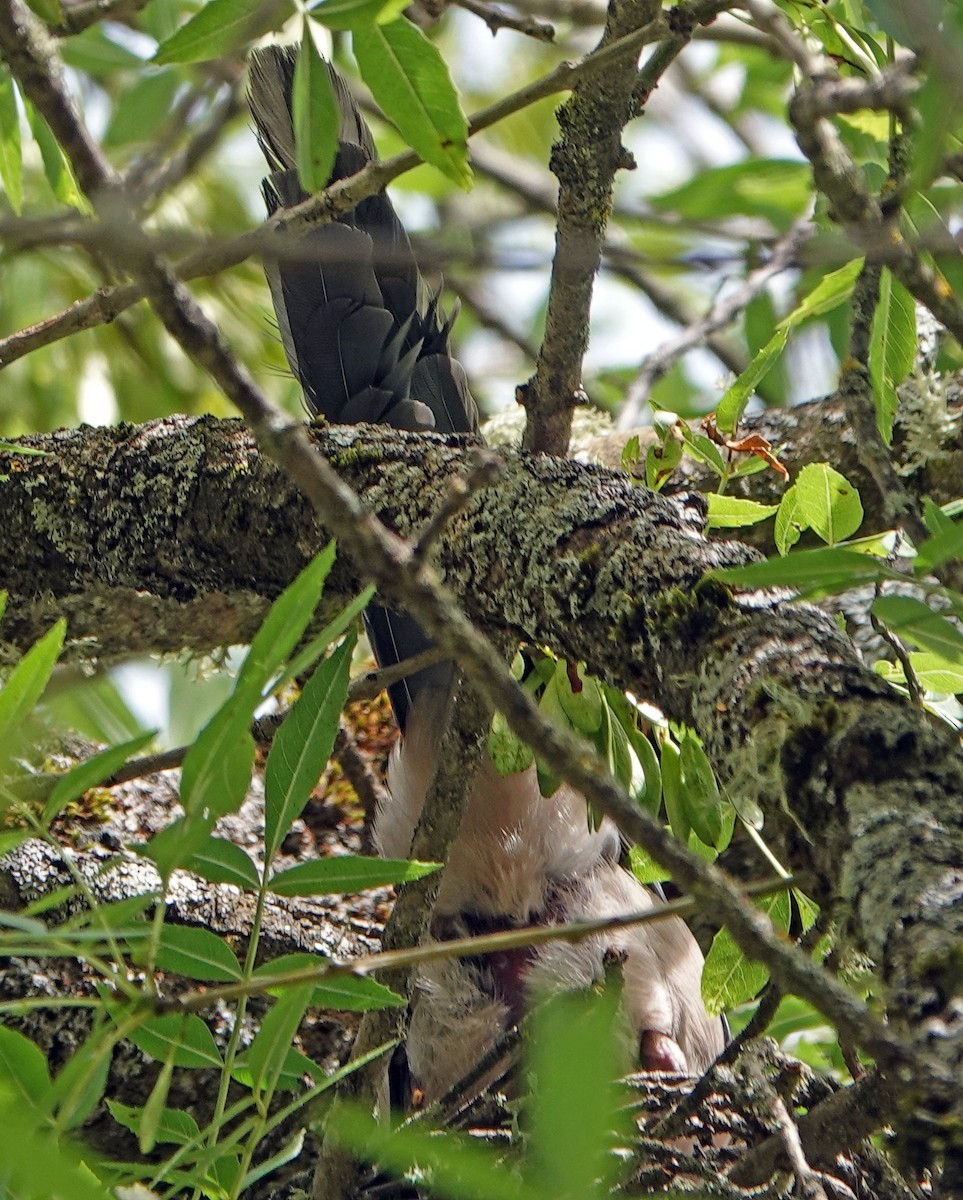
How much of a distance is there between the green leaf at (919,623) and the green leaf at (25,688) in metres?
0.63

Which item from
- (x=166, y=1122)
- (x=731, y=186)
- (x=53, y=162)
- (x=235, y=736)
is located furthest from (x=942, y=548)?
(x=731, y=186)

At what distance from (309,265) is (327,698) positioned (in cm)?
80

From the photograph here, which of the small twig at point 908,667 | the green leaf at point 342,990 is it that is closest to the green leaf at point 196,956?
the green leaf at point 342,990

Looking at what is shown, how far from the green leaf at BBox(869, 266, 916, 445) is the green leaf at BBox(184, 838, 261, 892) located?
74 centimetres

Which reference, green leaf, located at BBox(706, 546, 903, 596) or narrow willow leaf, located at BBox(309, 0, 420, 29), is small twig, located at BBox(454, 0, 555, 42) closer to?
narrow willow leaf, located at BBox(309, 0, 420, 29)

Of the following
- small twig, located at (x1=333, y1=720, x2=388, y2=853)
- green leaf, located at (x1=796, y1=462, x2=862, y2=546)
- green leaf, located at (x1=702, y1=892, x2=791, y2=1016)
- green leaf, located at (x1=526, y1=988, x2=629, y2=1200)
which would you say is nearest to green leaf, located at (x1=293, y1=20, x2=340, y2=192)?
green leaf, located at (x1=796, y1=462, x2=862, y2=546)

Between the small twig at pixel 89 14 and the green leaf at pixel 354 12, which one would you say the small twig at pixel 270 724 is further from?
the small twig at pixel 89 14

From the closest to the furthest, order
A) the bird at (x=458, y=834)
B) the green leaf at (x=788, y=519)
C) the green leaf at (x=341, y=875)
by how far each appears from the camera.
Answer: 1. the green leaf at (x=341, y=875)
2. the green leaf at (x=788, y=519)
3. the bird at (x=458, y=834)

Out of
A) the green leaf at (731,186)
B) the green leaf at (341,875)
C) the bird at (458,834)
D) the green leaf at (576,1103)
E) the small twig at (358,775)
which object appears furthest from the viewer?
the green leaf at (731,186)

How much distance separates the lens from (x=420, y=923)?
1555 millimetres

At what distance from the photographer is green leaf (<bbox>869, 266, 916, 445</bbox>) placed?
1.30m

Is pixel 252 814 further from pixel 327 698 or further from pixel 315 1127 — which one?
pixel 327 698

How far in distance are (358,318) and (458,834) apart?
721 mm

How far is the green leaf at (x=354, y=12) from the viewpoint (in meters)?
1.04
